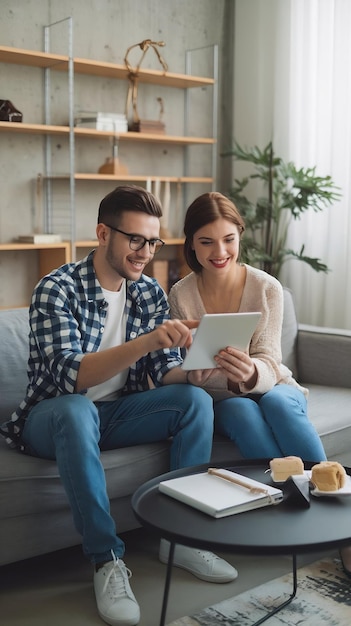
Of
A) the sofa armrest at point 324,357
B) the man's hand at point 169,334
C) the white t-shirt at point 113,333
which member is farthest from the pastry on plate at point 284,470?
the sofa armrest at point 324,357

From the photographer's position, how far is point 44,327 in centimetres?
215

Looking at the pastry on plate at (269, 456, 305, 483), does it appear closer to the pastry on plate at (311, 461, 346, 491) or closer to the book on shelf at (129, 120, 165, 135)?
the pastry on plate at (311, 461, 346, 491)

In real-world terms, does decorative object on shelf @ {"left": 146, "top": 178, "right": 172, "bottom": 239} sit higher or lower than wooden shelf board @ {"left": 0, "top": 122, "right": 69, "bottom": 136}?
lower

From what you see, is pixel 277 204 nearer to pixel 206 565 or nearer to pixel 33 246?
pixel 33 246

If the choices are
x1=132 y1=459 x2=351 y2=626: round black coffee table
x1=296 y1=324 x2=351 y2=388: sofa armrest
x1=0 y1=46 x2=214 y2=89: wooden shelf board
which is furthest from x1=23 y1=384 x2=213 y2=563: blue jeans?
x1=0 y1=46 x2=214 y2=89: wooden shelf board

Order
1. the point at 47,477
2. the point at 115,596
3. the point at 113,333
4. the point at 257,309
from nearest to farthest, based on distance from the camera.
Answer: the point at 115,596
the point at 47,477
the point at 113,333
the point at 257,309

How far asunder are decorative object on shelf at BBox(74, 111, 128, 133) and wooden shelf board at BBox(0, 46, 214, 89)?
0.23 meters

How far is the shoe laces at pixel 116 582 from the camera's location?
6.44ft

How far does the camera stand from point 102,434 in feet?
7.57

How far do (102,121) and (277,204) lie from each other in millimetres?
1032

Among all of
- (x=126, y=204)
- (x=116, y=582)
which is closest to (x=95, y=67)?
(x=126, y=204)

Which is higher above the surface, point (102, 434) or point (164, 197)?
point (164, 197)

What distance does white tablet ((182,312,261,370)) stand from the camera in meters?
1.98

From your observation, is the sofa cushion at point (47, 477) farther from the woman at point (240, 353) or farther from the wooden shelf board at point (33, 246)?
the wooden shelf board at point (33, 246)
